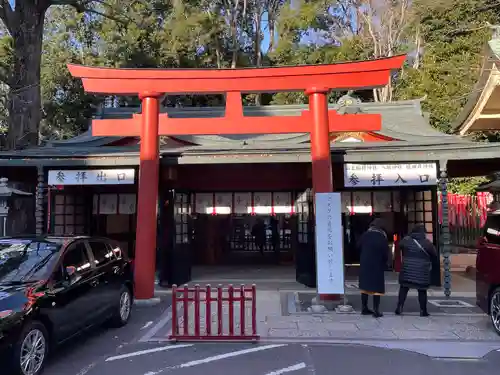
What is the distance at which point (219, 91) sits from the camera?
1062cm

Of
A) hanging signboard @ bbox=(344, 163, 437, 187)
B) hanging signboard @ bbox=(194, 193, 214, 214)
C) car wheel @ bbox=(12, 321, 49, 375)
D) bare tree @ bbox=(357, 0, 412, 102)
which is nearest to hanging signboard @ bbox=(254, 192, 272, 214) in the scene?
hanging signboard @ bbox=(194, 193, 214, 214)

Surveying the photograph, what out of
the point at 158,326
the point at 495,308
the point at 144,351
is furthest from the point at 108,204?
the point at 495,308

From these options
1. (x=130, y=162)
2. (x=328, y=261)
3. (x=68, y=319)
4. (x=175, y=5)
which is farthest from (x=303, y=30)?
(x=68, y=319)

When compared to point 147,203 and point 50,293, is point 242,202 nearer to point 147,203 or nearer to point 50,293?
point 147,203

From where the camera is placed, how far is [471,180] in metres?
21.5

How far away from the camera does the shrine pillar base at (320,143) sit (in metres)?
9.85

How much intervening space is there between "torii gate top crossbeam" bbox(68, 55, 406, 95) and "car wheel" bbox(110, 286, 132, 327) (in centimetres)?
465

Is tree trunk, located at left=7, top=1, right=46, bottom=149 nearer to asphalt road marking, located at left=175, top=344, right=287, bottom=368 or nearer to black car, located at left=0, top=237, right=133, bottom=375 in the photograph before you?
black car, located at left=0, top=237, right=133, bottom=375

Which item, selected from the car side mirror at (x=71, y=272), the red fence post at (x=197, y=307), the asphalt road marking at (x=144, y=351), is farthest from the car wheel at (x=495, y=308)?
the car side mirror at (x=71, y=272)

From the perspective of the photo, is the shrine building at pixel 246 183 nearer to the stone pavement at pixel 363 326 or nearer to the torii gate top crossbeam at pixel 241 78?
the torii gate top crossbeam at pixel 241 78

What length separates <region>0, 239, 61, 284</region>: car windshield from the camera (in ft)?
19.0

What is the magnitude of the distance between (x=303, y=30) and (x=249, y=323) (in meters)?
27.9

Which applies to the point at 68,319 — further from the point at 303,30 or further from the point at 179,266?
the point at 303,30

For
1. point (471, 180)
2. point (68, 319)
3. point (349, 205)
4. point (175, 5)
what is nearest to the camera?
point (68, 319)
